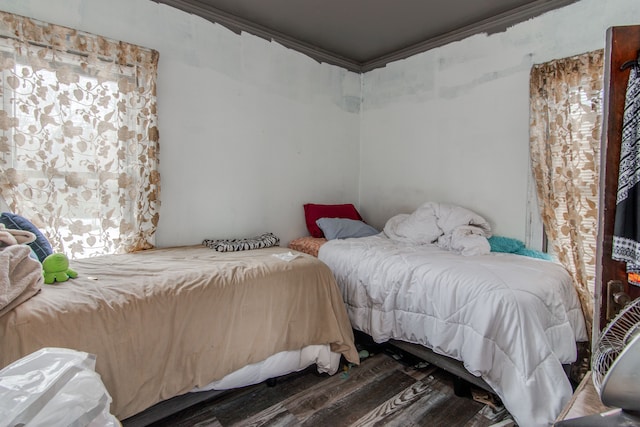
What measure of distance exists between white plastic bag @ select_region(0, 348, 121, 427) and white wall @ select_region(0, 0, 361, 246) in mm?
1672

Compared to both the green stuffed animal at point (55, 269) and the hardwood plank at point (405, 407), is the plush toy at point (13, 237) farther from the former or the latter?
the hardwood plank at point (405, 407)

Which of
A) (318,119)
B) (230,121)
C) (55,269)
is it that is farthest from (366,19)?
(55,269)

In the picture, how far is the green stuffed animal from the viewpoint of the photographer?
1543 mm

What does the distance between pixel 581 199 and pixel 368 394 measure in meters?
1.82

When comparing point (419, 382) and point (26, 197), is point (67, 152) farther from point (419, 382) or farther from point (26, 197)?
point (419, 382)

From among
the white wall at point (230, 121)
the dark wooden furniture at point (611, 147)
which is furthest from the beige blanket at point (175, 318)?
the dark wooden furniture at point (611, 147)

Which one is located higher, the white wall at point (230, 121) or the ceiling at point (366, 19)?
the ceiling at point (366, 19)

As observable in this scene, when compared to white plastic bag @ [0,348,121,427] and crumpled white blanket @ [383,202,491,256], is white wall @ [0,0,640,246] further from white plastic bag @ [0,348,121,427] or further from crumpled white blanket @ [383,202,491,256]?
white plastic bag @ [0,348,121,427]

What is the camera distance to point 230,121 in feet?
9.15

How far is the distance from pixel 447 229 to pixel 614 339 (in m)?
1.79

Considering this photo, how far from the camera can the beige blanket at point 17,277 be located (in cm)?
122

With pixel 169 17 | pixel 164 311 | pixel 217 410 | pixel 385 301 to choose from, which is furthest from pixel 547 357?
pixel 169 17

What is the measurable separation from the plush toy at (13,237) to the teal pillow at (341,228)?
2.02m

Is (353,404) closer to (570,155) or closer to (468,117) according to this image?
(570,155)
